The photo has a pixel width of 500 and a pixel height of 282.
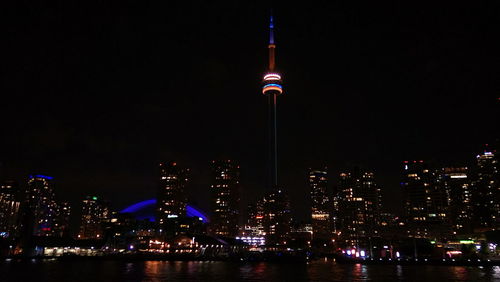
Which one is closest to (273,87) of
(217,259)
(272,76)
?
(272,76)

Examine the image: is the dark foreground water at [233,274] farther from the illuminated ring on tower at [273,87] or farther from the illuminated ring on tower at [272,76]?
the illuminated ring on tower at [272,76]

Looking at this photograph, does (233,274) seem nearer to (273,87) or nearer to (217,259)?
(273,87)

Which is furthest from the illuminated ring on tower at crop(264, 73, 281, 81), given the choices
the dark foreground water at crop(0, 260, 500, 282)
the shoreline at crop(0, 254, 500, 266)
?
the shoreline at crop(0, 254, 500, 266)

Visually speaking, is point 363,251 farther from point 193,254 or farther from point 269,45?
point 269,45

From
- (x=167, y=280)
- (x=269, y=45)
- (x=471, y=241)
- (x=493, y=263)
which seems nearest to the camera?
(x=167, y=280)

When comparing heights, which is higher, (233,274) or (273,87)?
(273,87)

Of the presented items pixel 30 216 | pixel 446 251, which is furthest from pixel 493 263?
pixel 30 216

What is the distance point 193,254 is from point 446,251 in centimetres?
10728

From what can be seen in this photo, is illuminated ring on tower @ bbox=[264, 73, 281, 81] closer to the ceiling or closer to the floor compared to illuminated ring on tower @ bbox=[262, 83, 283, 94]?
closer to the ceiling

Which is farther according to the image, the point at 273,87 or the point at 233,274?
the point at 273,87

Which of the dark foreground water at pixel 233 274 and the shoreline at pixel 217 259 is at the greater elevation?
the dark foreground water at pixel 233 274

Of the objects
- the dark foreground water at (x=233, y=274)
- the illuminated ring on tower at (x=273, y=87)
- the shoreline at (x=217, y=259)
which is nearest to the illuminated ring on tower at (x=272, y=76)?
the illuminated ring on tower at (x=273, y=87)

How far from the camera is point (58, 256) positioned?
18312 cm

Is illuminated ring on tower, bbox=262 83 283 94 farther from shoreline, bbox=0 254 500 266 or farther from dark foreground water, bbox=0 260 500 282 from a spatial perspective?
shoreline, bbox=0 254 500 266
